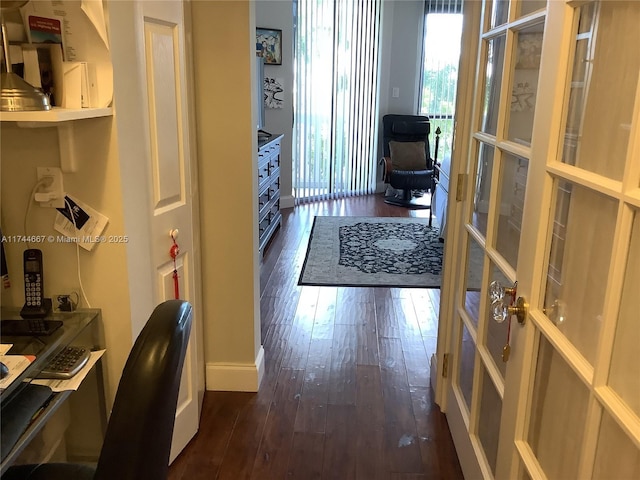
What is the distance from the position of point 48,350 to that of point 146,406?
614 mm

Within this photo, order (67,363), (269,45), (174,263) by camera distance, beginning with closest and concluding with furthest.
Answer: (67,363)
(174,263)
(269,45)

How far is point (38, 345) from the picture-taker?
1493 millimetres

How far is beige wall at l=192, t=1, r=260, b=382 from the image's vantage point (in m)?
2.29

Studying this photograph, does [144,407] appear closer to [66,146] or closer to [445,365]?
[66,146]

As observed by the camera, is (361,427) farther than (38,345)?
Yes

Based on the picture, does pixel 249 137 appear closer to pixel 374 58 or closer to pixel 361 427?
pixel 361 427

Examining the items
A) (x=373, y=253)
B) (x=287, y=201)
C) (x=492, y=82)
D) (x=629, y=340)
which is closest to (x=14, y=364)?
(x=629, y=340)

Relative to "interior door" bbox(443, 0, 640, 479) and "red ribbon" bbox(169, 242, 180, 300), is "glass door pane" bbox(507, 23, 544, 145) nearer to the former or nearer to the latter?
"interior door" bbox(443, 0, 640, 479)

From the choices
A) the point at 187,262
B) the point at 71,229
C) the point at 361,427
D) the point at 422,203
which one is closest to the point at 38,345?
the point at 71,229

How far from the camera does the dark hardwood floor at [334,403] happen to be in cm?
217

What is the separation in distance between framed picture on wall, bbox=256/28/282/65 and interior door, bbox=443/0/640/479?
4435 millimetres

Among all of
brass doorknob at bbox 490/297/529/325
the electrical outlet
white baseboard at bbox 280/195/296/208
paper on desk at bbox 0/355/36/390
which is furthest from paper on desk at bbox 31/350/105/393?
white baseboard at bbox 280/195/296/208

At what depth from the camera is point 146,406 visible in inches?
39.8

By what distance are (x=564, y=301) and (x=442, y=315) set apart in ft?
4.40
